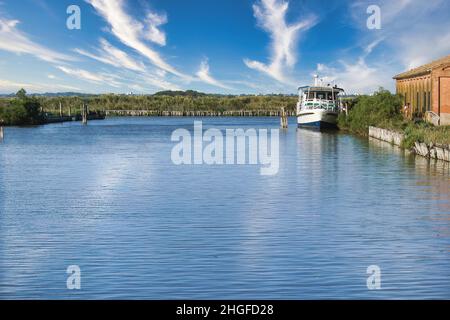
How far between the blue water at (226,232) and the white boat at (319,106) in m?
42.3

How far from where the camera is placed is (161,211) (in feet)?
66.4

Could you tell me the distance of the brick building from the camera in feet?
168

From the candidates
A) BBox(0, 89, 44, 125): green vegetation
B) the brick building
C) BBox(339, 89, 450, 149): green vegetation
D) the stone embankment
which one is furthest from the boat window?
BBox(0, 89, 44, 125): green vegetation

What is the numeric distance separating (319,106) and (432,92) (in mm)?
24000

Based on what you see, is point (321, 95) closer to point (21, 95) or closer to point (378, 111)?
point (378, 111)

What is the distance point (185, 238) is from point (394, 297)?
5.59 metres

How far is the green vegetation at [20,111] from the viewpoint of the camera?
90675mm

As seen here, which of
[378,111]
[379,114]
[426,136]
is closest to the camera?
[426,136]

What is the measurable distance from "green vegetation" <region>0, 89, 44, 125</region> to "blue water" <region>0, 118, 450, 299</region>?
60161 millimetres

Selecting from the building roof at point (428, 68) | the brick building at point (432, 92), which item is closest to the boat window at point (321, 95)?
the building roof at point (428, 68)

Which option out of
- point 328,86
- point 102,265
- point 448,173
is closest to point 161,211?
point 102,265

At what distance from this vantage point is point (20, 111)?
9225cm

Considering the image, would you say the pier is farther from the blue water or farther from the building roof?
the blue water

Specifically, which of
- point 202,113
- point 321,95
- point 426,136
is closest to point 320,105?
point 321,95
